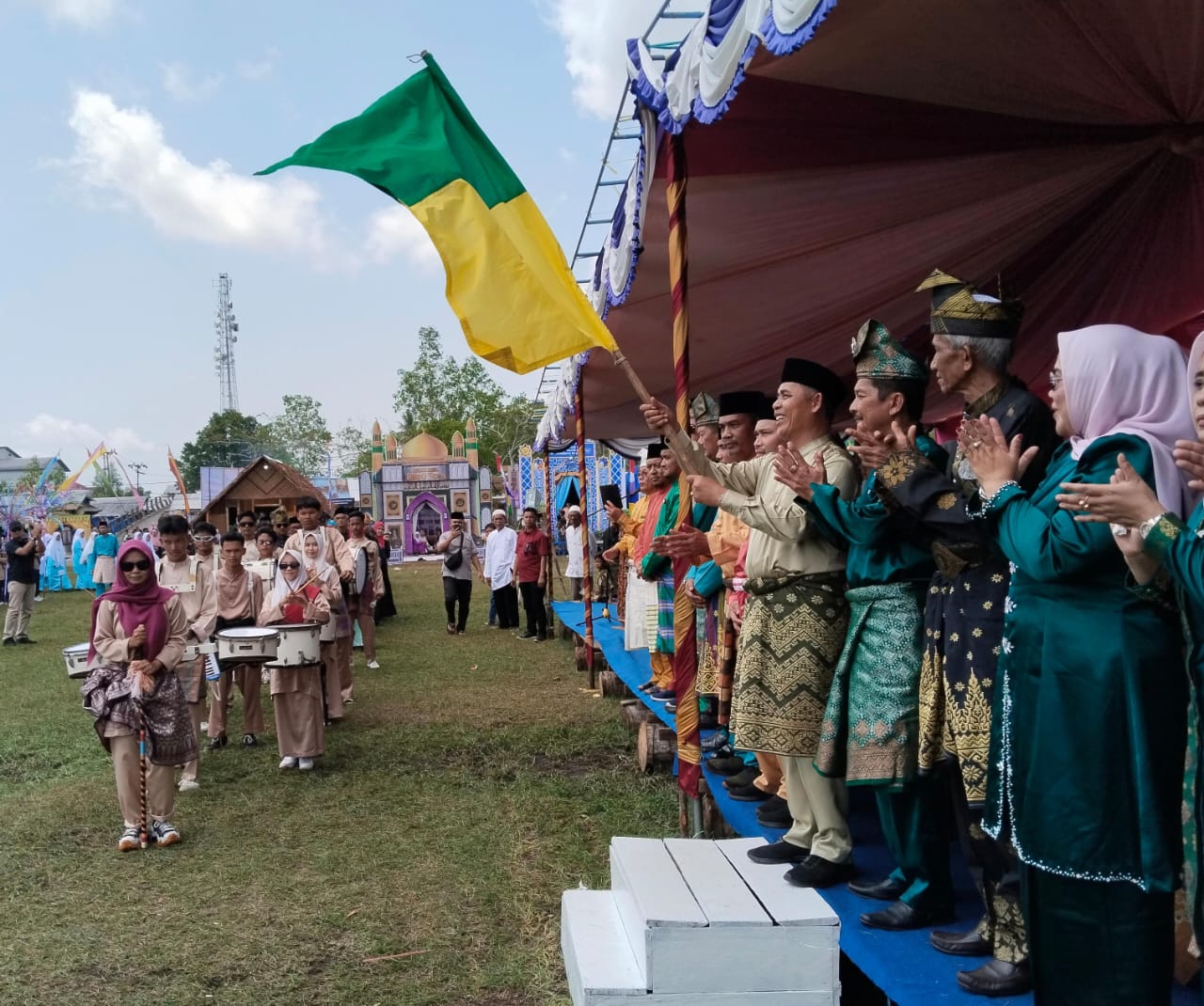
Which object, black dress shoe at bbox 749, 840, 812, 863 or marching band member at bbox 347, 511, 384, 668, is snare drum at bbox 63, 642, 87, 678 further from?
marching band member at bbox 347, 511, 384, 668

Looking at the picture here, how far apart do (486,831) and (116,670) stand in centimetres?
215

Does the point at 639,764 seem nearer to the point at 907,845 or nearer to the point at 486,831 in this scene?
the point at 486,831

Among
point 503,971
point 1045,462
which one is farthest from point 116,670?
point 1045,462

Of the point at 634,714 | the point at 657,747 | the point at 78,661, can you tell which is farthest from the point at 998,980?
the point at 634,714

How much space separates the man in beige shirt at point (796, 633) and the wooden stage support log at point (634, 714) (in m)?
3.85

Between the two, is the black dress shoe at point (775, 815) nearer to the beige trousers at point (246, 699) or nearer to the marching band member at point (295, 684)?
the marching band member at point (295, 684)

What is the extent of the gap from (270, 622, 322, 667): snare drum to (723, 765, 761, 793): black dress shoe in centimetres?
317

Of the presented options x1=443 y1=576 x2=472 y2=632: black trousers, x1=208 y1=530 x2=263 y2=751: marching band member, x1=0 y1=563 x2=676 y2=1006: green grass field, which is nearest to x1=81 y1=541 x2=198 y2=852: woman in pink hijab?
x1=0 y1=563 x2=676 y2=1006: green grass field

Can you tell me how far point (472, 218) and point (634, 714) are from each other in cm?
480

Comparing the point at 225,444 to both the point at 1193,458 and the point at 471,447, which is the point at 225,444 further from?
the point at 1193,458

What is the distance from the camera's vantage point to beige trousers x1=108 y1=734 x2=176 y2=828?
216 inches

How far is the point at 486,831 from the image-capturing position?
5609 millimetres

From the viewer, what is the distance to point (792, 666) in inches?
133

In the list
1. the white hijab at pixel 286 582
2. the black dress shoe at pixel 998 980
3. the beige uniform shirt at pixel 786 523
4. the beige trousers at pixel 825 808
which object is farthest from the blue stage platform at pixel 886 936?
the white hijab at pixel 286 582
